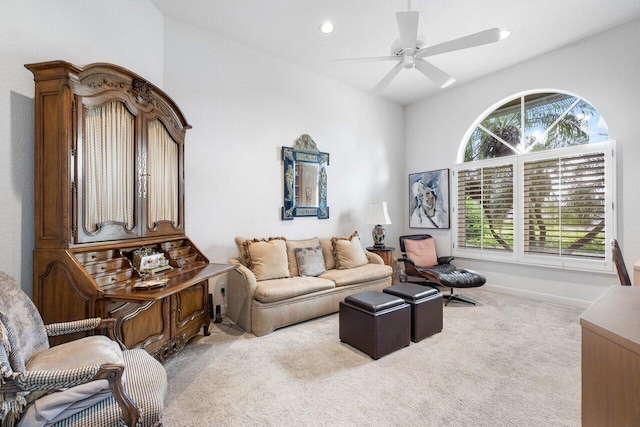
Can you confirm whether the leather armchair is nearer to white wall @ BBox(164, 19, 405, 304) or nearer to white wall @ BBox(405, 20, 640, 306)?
white wall @ BBox(405, 20, 640, 306)

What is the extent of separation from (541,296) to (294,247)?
3.60m

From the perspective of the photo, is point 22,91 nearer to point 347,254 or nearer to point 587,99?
point 347,254

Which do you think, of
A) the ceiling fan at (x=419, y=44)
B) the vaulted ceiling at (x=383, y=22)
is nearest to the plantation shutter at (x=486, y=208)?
the vaulted ceiling at (x=383, y=22)

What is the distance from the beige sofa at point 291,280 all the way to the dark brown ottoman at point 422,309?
0.80 metres

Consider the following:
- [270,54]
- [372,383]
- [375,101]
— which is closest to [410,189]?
[375,101]

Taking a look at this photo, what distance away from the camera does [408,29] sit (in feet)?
7.55

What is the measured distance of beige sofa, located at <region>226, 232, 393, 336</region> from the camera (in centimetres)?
300

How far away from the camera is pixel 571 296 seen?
3.78 m

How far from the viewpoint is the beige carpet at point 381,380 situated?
176 cm

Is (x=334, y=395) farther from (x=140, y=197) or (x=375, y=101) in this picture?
(x=375, y=101)

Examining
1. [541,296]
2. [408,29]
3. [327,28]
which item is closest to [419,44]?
[408,29]

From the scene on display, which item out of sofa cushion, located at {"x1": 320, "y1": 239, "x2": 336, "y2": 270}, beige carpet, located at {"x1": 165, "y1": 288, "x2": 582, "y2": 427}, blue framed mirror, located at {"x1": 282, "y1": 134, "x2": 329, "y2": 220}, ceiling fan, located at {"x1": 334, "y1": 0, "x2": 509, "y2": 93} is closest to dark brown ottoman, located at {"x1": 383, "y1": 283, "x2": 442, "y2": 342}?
beige carpet, located at {"x1": 165, "y1": 288, "x2": 582, "y2": 427}

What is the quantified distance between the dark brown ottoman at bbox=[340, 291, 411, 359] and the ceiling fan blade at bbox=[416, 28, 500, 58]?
2293 millimetres

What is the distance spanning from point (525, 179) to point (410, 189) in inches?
78.6
